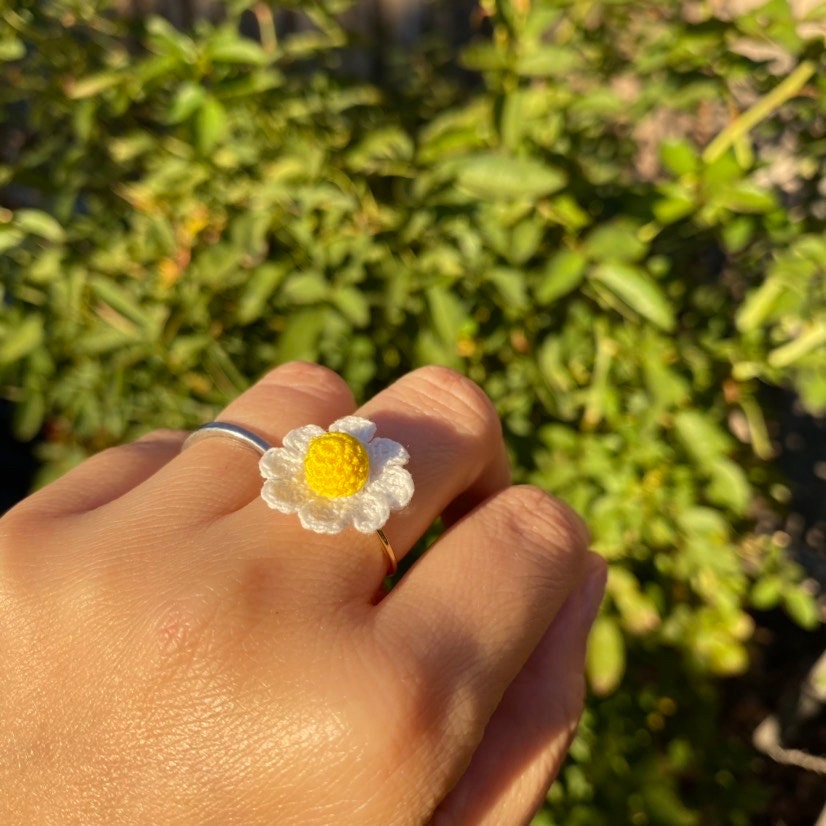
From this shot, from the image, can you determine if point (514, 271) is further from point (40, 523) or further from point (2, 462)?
point (2, 462)

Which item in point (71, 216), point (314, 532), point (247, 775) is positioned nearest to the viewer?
point (247, 775)

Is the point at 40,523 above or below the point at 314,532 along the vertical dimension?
below

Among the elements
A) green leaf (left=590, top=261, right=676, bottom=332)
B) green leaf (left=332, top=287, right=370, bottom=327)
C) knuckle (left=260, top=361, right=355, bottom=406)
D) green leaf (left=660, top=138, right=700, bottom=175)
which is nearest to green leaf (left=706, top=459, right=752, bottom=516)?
green leaf (left=590, top=261, right=676, bottom=332)

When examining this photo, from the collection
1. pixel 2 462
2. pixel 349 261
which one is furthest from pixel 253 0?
pixel 2 462

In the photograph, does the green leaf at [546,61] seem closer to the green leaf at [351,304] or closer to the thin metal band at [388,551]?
the green leaf at [351,304]

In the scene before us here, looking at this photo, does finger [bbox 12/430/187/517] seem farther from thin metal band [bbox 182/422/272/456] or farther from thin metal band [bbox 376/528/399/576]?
thin metal band [bbox 376/528/399/576]

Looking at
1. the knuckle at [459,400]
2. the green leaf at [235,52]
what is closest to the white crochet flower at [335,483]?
the knuckle at [459,400]

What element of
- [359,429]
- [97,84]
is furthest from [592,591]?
[97,84]
